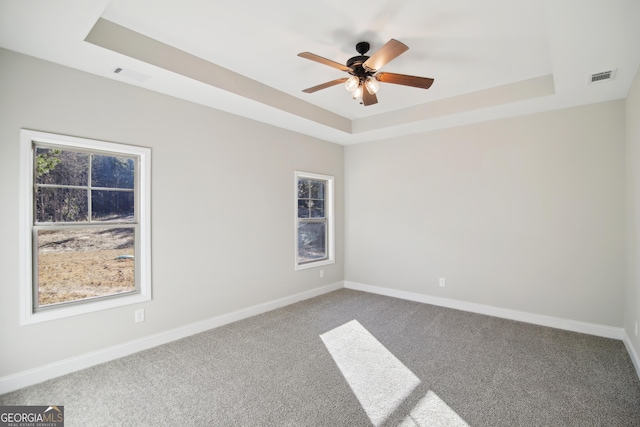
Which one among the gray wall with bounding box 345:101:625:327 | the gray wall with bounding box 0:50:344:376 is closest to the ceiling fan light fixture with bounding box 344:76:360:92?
the gray wall with bounding box 0:50:344:376

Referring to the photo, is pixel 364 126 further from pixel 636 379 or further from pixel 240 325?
pixel 636 379

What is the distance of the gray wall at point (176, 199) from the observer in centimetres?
238

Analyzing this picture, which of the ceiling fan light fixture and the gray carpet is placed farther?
the ceiling fan light fixture

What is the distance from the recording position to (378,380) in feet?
8.21

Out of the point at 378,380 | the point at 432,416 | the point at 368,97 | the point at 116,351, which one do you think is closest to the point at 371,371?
the point at 378,380

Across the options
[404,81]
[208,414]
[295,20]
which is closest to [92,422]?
[208,414]

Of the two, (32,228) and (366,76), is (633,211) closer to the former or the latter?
(366,76)

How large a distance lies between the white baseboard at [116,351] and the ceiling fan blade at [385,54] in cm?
315

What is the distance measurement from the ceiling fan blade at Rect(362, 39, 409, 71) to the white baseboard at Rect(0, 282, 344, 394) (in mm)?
3153

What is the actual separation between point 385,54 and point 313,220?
3.15 m

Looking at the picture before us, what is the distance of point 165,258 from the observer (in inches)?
127

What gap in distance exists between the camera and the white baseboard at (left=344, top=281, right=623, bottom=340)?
3389 millimetres

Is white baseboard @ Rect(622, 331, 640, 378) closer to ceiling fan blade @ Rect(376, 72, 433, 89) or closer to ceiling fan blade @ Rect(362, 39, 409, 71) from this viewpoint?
ceiling fan blade @ Rect(376, 72, 433, 89)

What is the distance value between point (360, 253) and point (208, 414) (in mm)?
3705
